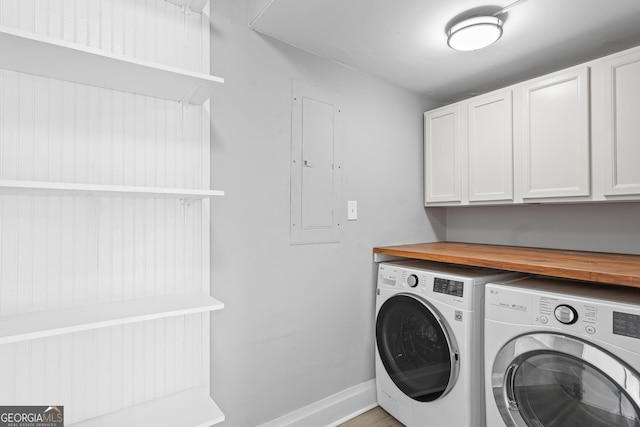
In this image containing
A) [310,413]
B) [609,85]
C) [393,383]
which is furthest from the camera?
[393,383]

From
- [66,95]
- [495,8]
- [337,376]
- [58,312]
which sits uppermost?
[495,8]

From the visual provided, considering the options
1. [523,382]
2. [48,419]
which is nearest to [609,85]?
[523,382]

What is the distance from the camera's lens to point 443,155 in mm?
2443

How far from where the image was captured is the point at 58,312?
3.75 feet

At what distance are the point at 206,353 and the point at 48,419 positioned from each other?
1.85 feet

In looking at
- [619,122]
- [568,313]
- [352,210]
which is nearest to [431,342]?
[568,313]

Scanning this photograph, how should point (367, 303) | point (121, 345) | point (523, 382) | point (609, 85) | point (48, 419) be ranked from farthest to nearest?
point (367, 303) < point (609, 85) < point (523, 382) < point (121, 345) < point (48, 419)

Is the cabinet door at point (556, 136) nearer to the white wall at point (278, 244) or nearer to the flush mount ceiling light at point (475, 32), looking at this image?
the flush mount ceiling light at point (475, 32)

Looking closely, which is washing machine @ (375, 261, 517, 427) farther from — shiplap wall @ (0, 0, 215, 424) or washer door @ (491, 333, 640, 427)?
shiplap wall @ (0, 0, 215, 424)

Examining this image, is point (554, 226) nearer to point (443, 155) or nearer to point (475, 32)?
point (443, 155)

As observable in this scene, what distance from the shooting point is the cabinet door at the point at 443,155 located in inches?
92.4

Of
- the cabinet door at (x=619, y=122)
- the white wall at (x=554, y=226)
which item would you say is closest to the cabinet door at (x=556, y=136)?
the cabinet door at (x=619, y=122)

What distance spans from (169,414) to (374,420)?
129 centimetres

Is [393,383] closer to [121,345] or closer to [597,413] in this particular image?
[597,413]
